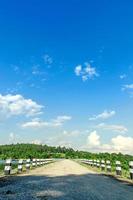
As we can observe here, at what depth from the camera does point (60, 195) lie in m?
9.43

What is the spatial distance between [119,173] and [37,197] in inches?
593

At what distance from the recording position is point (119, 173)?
23.0 meters

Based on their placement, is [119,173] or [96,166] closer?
[119,173]

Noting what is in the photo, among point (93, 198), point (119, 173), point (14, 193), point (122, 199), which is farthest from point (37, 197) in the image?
point (119, 173)

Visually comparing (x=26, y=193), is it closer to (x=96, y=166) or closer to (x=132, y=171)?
(x=132, y=171)

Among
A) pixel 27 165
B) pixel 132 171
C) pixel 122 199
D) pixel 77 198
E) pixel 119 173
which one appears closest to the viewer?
pixel 77 198

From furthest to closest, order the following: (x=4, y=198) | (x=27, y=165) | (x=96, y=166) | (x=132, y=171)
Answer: (x=96, y=166), (x=27, y=165), (x=132, y=171), (x=4, y=198)

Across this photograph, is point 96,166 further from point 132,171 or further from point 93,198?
point 93,198

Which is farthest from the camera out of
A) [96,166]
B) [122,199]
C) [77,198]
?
[96,166]

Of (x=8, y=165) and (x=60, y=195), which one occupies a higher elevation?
(x=8, y=165)

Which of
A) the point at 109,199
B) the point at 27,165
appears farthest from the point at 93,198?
the point at 27,165

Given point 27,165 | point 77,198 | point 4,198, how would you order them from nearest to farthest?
point 4,198
point 77,198
point 27,165

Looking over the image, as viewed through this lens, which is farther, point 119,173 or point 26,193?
point 119,173

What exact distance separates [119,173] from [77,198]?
46.9 feet
